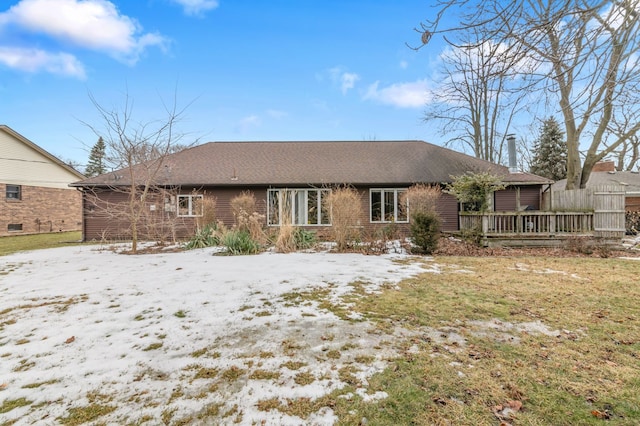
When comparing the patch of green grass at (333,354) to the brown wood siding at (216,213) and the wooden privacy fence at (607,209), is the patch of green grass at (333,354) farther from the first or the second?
the wooden privacy fence at (607,209)

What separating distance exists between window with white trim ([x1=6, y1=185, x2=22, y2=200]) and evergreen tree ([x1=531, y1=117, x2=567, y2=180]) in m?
37.3

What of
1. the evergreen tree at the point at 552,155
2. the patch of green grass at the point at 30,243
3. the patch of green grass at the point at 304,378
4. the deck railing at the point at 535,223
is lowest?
the patch of green grass at the point at 304,378

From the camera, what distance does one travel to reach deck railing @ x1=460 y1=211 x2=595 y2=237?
9539 millimetres

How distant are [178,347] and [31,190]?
23681mm

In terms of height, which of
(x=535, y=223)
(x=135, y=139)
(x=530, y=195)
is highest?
(x=135, y=139)

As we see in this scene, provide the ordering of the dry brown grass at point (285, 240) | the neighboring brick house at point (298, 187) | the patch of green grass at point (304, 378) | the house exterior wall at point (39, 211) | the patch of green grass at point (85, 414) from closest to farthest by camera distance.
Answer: the patch of green grass at point (85, 414), the patch of green grass at point (304, 378), the dry brown grass at point (285, 240), the neighboring brick house at point (298, 187), the house exterior wall at point (39, 211)

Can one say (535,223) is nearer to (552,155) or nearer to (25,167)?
(552,155)

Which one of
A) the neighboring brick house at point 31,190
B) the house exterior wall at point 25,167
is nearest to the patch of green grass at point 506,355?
the neighboring brick house at point 31,190

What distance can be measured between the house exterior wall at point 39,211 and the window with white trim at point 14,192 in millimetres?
91

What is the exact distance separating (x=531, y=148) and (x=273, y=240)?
2843 centimetres

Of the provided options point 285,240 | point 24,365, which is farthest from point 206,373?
point 285,240

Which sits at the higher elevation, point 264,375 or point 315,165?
point 315,165

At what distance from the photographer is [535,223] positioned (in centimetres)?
985

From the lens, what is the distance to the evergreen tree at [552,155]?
75.3 feet
